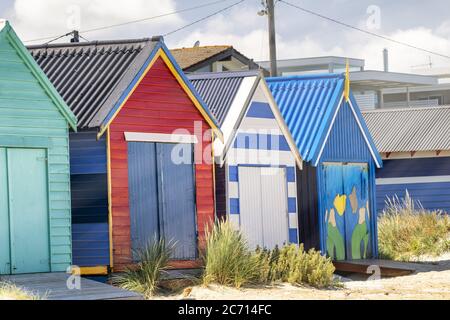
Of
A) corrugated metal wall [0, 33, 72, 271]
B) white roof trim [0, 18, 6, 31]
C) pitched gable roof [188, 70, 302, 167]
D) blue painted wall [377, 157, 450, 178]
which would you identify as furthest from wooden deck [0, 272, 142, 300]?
blue painted wall [377, 157, 450, 178]

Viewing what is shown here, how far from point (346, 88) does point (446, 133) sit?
11918 millimetres

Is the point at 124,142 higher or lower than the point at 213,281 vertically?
higher

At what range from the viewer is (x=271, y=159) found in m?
20.3

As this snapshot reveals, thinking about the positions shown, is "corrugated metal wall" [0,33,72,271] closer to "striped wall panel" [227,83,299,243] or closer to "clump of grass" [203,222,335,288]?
"clump of grass" [203,222,335,288]

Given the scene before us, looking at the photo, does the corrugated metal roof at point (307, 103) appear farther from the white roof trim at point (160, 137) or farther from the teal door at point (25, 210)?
the teal door at point (25, 210)

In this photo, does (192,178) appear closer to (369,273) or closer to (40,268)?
(40,268)

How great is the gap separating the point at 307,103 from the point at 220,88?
2.55 metres

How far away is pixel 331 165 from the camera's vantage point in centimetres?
2220

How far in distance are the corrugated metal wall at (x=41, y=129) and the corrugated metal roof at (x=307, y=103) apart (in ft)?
20.8

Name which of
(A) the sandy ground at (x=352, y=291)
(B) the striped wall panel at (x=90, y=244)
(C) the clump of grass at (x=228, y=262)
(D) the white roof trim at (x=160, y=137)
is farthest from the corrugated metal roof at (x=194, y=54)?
(B) the striped wall panel at (x=90, y=244)

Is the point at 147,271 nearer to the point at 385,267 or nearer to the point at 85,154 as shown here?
the point at 85,154

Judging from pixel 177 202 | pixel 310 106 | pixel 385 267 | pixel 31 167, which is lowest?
pixel 385 267

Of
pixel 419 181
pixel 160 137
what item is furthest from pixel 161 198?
pixel 419 181
